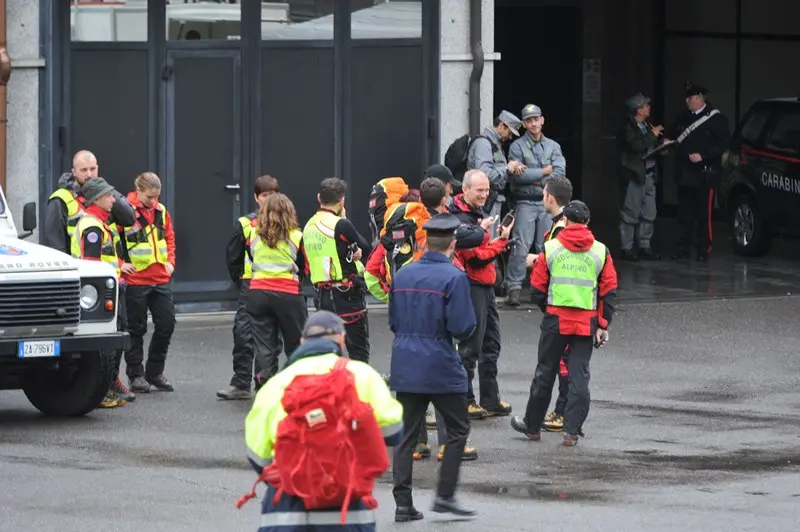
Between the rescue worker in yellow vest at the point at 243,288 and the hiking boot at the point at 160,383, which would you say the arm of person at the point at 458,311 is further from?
the hiking boot at the point at 160,383

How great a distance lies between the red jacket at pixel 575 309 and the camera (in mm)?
11875

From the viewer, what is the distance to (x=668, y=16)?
91.5 feet

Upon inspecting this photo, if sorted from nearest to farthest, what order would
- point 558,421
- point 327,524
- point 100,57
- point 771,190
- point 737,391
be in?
point 327,524 → point 558,421 → point 737,391 → point 100,57 → point 771,190

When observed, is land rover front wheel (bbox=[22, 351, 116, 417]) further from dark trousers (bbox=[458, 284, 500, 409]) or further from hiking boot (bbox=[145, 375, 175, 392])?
dark trousers (bbox=[458, 284, 500, 409])

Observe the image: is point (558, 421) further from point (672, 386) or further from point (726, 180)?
point (726, 180)

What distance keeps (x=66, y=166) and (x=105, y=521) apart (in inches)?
345

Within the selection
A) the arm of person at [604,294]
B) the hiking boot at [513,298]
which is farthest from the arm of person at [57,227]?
the hiking boot at [513,298]

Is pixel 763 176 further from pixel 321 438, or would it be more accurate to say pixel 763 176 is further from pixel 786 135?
pixel 321 438

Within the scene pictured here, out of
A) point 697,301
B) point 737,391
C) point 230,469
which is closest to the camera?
→ point 230,469

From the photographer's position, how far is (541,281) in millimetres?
12039

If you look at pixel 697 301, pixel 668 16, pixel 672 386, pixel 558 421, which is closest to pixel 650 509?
pixel 558 421

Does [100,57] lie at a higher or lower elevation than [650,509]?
higher

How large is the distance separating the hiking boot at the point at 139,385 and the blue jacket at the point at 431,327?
4615 mm

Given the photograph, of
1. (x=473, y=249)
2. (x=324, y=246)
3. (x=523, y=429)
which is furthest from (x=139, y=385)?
(x=523, y=429)
